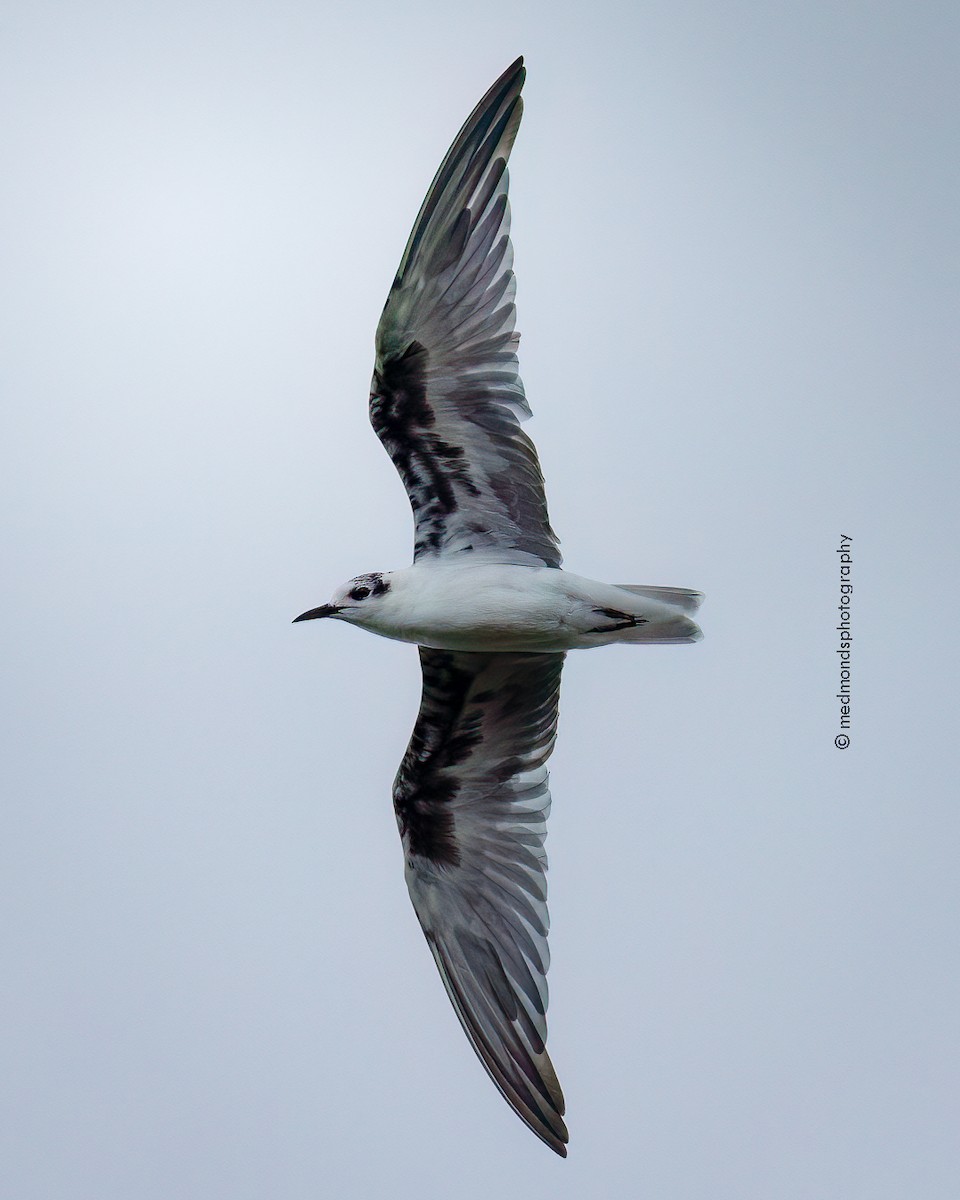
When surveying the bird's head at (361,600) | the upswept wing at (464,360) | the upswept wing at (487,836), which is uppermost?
the upswept wing at (464,360)

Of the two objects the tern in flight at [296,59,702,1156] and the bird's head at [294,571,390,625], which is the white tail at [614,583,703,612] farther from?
the bird's head at [294,571,390,625]

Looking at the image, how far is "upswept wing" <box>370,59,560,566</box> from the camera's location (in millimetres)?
1727

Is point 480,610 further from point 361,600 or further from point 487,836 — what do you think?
point 487,836

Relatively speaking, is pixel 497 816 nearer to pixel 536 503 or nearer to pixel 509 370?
pixel 536 503

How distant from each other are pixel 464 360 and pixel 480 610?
0.28 metres

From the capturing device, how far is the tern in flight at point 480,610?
1.74m

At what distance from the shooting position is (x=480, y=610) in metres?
1.74

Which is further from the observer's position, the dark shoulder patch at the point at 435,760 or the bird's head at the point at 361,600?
the dark shoulder patch at the point at 435,760

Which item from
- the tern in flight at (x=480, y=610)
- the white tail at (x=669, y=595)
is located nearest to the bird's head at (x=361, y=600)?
the tern in flight at (x=480, y=610)

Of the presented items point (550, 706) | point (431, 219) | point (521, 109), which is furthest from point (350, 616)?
point (521, 109)

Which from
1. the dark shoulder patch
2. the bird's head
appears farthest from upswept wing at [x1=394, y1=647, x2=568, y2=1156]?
the bird's head

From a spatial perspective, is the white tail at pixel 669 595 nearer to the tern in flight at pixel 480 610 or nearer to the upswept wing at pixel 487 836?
the tern in flight at pixel 480 610

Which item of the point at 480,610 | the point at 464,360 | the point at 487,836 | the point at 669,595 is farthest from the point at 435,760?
the point at 464,360

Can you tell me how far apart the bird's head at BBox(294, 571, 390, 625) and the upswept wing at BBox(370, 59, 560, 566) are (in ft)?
0.28
